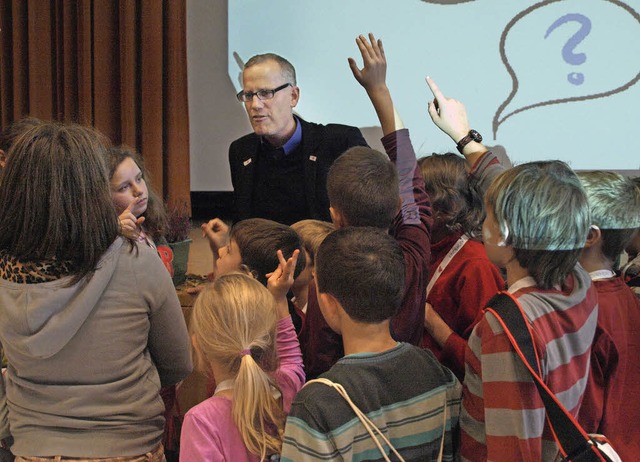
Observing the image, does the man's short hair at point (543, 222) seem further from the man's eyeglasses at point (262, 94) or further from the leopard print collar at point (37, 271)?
the man's eyeglasses at point (262, 94)

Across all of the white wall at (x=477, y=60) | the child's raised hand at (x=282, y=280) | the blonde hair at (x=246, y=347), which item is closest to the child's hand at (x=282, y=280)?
the child's raised hand at (x=282, y=280)

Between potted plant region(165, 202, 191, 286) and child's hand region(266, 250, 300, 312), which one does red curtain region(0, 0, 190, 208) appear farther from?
child's hand region(266, 250, 300, 312)

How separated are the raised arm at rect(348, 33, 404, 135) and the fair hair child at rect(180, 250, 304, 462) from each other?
516mm

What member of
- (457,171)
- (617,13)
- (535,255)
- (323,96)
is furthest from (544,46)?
(535,255)

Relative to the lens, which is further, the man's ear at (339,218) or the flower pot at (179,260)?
the flower pot at (179,260)

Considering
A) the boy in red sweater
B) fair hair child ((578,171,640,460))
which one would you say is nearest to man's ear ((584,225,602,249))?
fair hair child ((578,171,640,460))

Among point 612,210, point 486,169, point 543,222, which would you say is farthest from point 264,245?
point 612,210

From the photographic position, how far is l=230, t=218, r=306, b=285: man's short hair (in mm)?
1609

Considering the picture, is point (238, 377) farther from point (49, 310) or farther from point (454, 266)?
point (454, 266)

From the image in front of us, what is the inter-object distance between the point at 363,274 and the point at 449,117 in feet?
1.80

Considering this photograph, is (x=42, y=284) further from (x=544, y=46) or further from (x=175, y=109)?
(x=544, y=46)

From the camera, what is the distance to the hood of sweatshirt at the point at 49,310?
1.26 metres

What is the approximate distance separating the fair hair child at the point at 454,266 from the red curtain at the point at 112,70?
1.66m

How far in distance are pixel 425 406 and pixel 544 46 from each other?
79.1 inches
